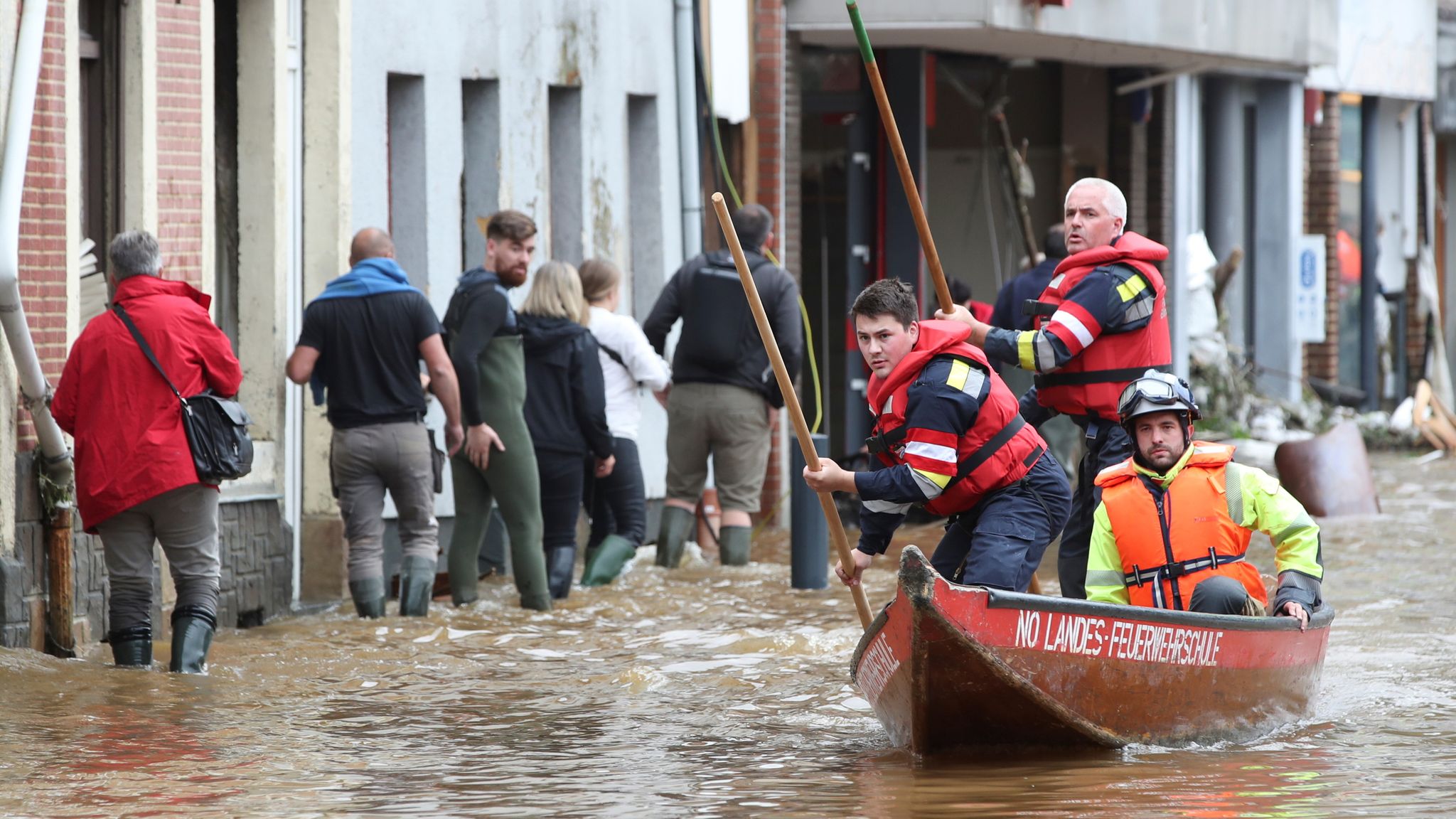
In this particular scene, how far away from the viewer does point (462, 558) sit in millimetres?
10914

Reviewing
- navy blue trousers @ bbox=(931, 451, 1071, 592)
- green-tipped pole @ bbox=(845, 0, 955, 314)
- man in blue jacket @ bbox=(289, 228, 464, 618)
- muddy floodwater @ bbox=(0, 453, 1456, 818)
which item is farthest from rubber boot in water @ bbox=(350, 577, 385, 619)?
navy blue trousers @ bbox=(931, 451, 1071, 592)

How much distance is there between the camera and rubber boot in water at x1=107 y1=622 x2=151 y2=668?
8.67 meters

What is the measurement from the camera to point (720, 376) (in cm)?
1234

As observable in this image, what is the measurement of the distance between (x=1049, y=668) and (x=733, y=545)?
20.2 ft

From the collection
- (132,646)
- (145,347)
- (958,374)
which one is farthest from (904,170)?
(132,646)

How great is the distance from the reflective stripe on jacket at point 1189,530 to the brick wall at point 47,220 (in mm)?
4374

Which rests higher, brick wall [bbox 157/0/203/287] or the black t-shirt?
brick wall [bbox 157/0/203/287]

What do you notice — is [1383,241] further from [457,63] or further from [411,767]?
[411,767]

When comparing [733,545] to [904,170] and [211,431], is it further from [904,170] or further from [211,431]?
[904,170]

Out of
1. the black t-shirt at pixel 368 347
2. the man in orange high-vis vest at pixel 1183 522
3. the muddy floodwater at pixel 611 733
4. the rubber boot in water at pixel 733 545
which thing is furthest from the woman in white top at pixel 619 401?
the man in orange high-vis vest at pixel 1183 522

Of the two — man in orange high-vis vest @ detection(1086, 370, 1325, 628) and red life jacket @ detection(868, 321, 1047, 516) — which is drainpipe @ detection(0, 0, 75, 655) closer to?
red life jacket @ detection(868, 321, 1047, 516)

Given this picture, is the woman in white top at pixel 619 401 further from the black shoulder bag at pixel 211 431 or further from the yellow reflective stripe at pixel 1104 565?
the yellow reflective stripe at pixel 1104 565

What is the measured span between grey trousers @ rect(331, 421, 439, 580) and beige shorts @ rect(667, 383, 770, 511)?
7.42 feet

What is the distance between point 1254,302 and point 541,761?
18.9 m
